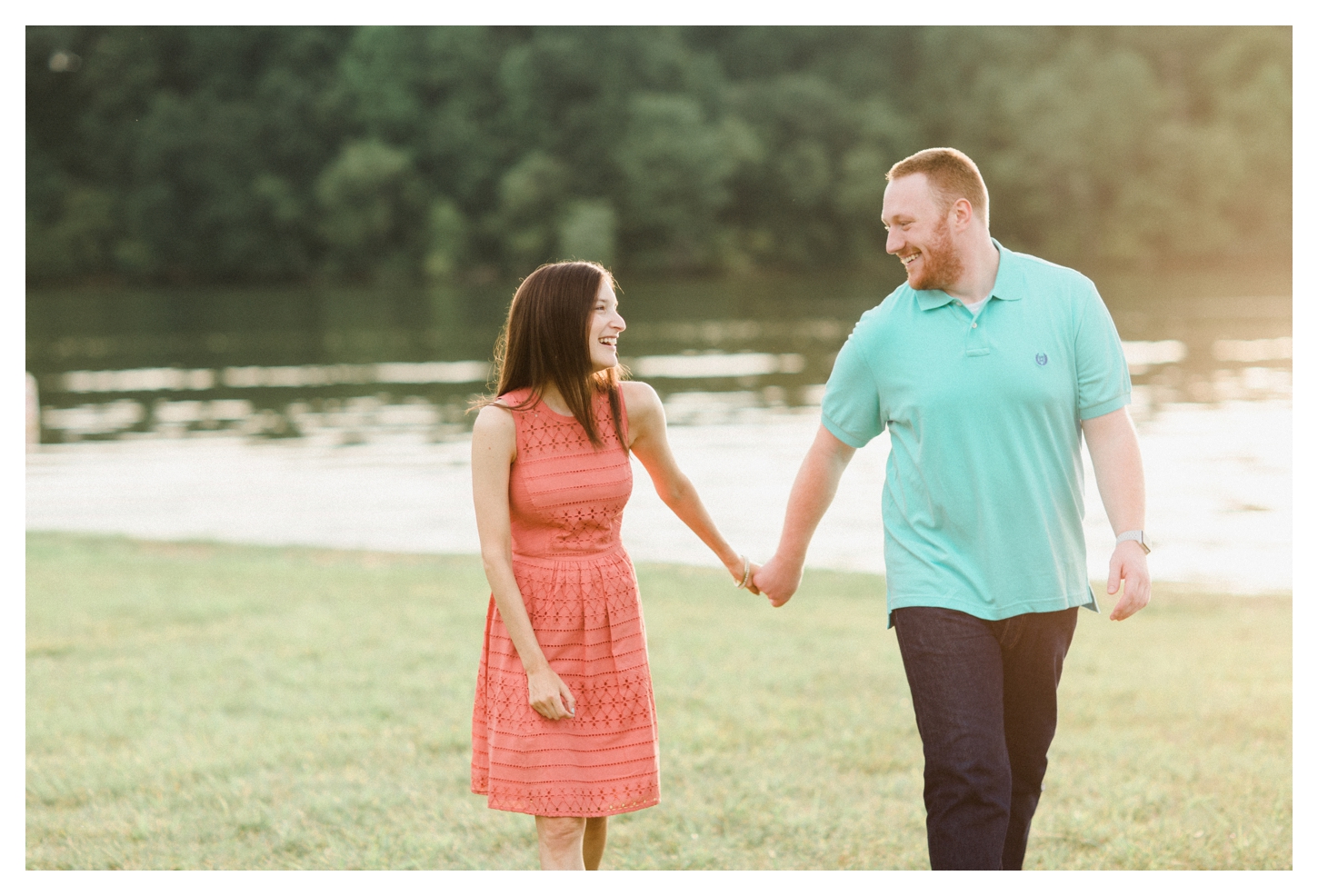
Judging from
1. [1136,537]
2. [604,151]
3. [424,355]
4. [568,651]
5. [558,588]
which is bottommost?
[424,355]

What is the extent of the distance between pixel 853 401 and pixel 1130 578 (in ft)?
2.79

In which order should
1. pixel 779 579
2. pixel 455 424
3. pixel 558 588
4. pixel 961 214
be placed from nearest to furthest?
1. pixel 558 588
2. pixel 961 214
3. pixel 779 579
4. pixel 455 424

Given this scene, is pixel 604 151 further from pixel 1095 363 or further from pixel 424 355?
pixel 1095 363

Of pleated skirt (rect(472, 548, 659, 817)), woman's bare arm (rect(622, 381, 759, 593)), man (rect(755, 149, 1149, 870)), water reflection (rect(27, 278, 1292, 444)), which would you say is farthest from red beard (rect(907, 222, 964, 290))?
water reflection (rect(27, 278, 1292, 444))

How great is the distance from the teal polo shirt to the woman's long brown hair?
0.65 meters

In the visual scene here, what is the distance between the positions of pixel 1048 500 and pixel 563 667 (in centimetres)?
132

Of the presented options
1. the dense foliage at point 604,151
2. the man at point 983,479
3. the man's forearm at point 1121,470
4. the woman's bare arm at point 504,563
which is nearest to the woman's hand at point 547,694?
the woman's bare arm at point 504,563

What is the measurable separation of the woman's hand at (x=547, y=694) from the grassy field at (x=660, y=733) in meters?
1.41

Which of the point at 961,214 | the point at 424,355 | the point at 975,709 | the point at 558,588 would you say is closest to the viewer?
the point at 975,709

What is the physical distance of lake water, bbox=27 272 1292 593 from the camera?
14.2 meters

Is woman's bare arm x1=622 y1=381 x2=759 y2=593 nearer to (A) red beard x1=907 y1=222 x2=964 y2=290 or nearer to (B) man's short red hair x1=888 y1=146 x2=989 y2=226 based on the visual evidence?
(A) red beard x1=907 y1=222 x2=964 y2=290

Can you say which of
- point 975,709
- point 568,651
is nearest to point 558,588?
point 568,651

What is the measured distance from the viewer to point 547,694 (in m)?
3.51

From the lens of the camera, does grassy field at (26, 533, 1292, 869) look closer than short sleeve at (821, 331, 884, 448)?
No
